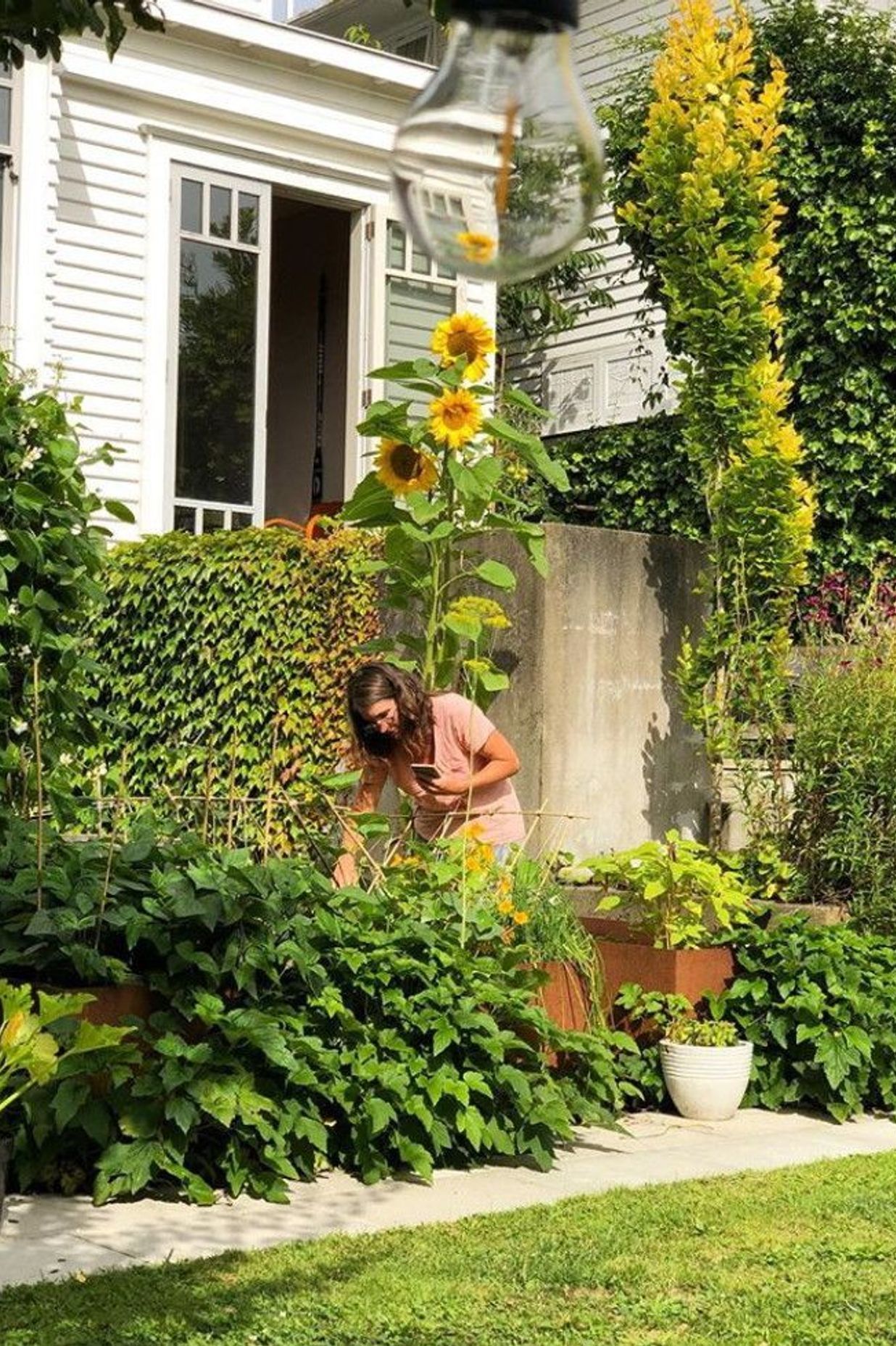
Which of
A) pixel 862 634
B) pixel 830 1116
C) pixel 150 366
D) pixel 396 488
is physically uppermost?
pixel 150 366

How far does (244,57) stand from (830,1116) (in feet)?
26.3

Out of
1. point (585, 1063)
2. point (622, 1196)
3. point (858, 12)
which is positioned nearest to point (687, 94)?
point (585, 1063)

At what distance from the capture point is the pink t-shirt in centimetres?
680

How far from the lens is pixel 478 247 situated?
1.98 m

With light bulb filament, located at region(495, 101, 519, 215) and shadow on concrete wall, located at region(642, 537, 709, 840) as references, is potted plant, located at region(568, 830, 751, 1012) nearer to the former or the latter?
shadow on concrete wall, located at region(642, 537, 709, 840)

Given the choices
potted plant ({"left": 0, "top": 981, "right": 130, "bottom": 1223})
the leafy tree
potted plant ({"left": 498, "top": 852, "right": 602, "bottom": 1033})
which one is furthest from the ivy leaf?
the leafy tree

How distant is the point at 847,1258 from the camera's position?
15.3 ft

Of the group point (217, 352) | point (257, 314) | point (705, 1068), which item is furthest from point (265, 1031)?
point (257, 314)

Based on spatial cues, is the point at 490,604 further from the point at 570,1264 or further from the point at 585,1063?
the point at 570,1264

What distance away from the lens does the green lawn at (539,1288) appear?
155 inches

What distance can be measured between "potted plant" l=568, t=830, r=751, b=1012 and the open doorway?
28.3ft

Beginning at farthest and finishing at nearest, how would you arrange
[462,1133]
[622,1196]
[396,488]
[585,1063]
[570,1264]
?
[396,488]
[585,1063]
[462,1133]
[622,1196]
[570,1264]

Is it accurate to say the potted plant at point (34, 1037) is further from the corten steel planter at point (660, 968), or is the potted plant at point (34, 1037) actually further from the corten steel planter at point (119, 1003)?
the corten steel planter at point (660, 968)

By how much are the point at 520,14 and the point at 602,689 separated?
20.5 ft
